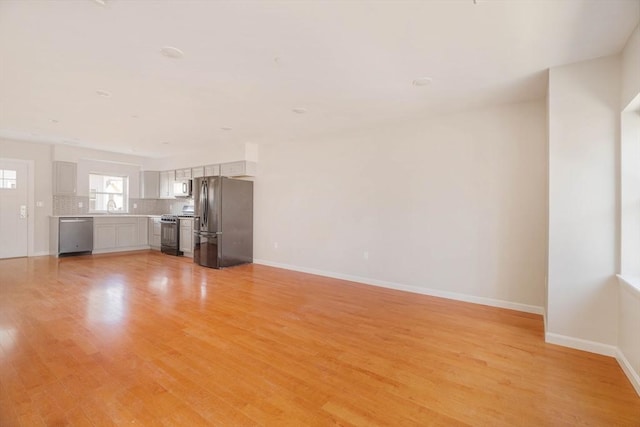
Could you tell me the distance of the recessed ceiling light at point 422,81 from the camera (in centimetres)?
295

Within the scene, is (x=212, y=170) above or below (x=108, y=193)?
above

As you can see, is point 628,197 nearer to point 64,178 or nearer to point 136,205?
point 64,178

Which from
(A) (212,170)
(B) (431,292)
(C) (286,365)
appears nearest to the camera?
(C) (286,365)

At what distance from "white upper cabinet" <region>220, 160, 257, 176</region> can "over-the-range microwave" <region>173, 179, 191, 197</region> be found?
133cm

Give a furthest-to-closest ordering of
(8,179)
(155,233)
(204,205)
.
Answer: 1. (155,233)
2. (8,179)
3. (204,205)

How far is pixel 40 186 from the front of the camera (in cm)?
650

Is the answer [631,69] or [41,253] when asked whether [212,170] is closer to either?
[41,253]

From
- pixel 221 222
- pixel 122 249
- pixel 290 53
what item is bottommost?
pixel 122 249

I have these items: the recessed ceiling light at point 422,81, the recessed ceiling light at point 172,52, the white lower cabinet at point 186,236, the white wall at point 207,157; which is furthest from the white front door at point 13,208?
the recessed ceiling light at point 422,81

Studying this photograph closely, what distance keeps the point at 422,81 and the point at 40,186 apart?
8219 mm

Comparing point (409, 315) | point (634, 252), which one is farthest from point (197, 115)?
point (634, 252)

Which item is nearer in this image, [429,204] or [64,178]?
[429,204]

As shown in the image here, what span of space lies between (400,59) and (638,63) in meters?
1.69

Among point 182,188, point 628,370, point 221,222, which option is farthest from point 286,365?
point 182,188
